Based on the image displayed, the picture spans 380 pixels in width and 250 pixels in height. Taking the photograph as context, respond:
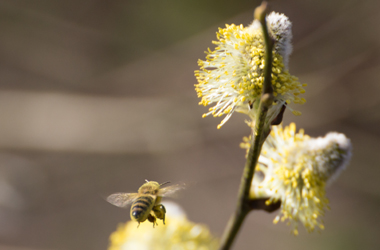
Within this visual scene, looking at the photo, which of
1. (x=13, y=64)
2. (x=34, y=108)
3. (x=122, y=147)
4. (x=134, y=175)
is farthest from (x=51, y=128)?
(x=13, y=64)

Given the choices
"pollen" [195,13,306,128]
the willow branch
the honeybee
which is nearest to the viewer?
the willow branch

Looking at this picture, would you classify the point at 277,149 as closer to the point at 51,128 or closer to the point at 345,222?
the point at 345,222

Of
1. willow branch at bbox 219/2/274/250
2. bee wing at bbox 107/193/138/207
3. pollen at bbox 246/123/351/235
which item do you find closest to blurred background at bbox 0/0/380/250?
pollen at bbox 246/123/351/235

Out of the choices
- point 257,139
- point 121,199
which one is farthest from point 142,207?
point 257,139

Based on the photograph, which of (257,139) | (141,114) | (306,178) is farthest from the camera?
(141,114)

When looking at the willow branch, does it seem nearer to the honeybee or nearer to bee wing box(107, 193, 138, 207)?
the honeybee

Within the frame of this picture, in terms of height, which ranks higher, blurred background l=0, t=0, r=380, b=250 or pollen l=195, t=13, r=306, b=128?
blurred background l=0, t=0, r=380, b=250

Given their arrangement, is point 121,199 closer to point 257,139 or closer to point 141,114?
point 257,139

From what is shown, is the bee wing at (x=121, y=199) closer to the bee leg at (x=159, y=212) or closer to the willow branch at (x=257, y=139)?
the bee leg at (x=159, y=212)
